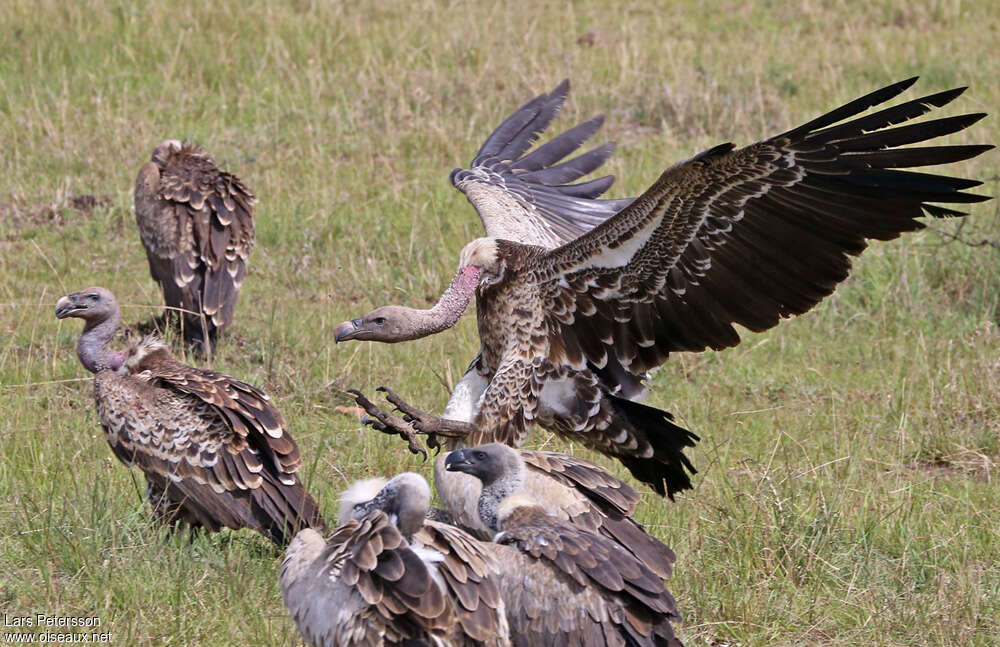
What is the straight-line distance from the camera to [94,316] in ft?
19.2

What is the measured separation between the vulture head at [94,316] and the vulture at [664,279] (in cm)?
143

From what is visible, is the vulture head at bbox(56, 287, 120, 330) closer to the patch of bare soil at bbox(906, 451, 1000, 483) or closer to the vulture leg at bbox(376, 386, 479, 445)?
Answer: the vulture leg at bbox(376, 386, 479, 445)

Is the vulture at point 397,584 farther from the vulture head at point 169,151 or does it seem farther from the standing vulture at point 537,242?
the vulture head at point 169,151

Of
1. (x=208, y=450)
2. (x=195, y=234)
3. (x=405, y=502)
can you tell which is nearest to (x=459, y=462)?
(x=405, y=502)

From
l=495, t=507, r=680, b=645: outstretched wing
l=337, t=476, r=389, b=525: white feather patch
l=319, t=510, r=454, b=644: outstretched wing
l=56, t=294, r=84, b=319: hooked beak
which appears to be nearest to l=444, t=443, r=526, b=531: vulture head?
l=337, t=476, r=389, b=525: white feather patch

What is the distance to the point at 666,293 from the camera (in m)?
4.82

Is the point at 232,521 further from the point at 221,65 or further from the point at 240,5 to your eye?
the point at 240,5

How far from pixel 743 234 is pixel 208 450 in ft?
7.02

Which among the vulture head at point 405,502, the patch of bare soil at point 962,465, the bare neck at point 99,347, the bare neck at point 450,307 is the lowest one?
the bare neck at point 99,347

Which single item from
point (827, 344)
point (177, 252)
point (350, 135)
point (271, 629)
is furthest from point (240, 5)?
point (271, 629)

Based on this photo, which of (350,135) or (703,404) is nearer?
(703,404)

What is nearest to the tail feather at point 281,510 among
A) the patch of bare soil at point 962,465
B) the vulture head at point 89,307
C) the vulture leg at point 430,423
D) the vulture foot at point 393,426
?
the vulture foot at point 393,426

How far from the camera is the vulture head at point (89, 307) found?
19.2 ft

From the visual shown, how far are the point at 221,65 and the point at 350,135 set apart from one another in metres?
1.49
